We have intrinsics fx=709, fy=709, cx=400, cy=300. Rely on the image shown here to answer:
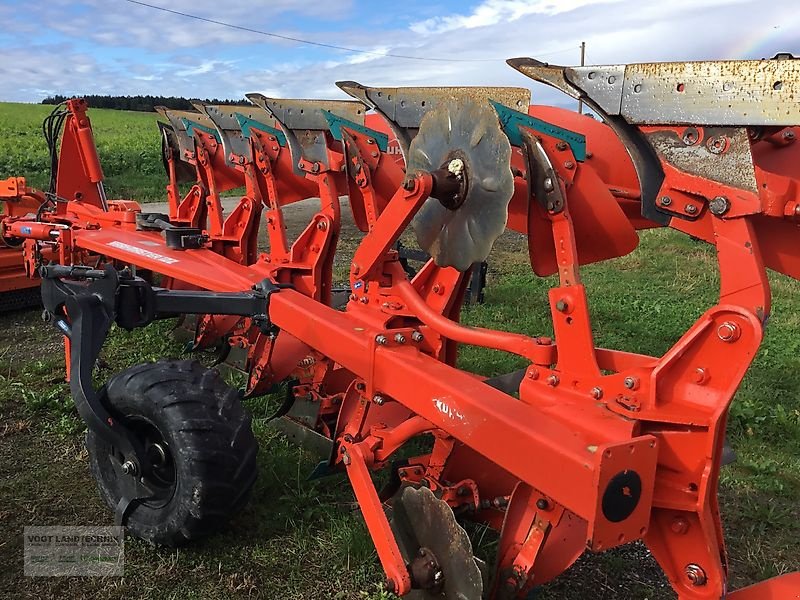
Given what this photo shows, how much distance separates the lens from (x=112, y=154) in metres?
21.7

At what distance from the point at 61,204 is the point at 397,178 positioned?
372 centimetres

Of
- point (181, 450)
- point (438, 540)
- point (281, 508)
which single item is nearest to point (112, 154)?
point (281, 508)

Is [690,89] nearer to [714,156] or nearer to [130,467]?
[714,156]

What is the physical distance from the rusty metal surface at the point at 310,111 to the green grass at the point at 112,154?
43.8ft

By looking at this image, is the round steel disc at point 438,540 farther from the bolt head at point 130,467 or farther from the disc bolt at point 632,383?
the bolt head at point 130,467

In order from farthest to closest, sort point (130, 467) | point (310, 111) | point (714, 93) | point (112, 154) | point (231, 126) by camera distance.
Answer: point (112, 154) → point (231, 126) → point (310, 111) → point (130, 467) → point (714, 93)

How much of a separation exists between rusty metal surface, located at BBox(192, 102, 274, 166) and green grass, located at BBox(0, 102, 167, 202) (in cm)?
1217

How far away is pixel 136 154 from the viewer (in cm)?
2219

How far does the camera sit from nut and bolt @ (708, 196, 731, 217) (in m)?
2.02

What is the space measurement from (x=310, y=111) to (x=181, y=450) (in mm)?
2242

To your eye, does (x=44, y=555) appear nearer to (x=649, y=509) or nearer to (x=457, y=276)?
(x=457, y=276)

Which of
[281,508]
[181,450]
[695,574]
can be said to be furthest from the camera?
[281,508]

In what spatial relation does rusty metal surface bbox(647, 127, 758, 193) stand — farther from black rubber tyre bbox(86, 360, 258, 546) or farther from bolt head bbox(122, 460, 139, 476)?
bolt head bbox(122, 460, 139, 476)

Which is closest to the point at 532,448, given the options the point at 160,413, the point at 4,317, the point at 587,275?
the point at 160,413
